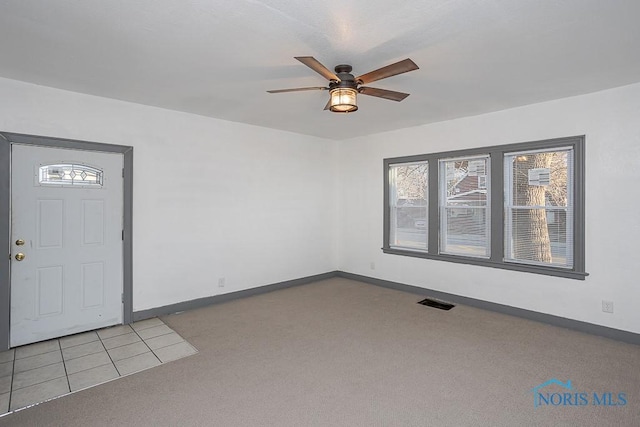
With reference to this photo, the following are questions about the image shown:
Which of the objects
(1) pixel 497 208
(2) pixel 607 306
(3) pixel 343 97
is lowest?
(2) pixel 607 306

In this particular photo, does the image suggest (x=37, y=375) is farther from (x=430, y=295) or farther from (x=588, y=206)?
(x=588, y=206)

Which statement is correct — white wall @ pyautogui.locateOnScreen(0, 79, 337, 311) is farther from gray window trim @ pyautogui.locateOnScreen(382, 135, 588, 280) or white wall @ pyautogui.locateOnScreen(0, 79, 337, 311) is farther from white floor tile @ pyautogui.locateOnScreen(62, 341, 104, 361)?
gray window trim @ pyautogui.locateOnScreen(382, 135, 588, 280)

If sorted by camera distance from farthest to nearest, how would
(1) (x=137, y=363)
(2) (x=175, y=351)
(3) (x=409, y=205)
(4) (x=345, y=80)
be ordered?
(3) (x=409, y=205)
(2) (x=175, y=351)
(1) (x=137, y=363)
(4) (x=345, y=80)

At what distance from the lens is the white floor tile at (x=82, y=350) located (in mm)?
3158

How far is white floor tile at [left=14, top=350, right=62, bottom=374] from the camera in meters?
2.93

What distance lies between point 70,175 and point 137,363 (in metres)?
2.12

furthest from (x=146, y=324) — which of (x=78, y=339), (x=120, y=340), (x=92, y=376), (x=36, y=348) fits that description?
(x=92, y=376)

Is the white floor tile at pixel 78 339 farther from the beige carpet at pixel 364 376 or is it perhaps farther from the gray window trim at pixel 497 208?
the gray window trim at pixel 497 208

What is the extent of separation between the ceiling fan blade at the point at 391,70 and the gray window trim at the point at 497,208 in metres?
2.53

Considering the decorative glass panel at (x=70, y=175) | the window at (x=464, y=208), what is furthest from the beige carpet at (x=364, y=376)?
the decorative glass panel at (x=70, y=175)

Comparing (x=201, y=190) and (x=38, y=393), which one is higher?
(x=201, y=190)

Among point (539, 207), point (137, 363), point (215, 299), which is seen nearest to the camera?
point (137, 363)

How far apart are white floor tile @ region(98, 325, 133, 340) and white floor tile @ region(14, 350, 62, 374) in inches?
18.3

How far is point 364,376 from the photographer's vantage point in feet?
9.05
